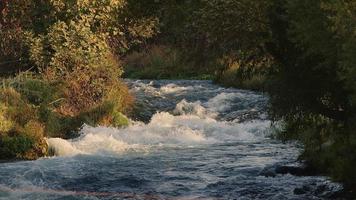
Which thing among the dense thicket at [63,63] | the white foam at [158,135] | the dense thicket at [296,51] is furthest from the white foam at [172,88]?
the dense thicket at [296,51]

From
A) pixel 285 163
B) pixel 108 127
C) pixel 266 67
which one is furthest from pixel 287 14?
pixel 108 127

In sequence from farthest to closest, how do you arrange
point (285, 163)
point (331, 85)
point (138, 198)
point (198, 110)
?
point (198, 110)
point (285, 163)
point (138, 198)
point (331, 85)

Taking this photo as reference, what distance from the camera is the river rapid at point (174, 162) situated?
1378cm

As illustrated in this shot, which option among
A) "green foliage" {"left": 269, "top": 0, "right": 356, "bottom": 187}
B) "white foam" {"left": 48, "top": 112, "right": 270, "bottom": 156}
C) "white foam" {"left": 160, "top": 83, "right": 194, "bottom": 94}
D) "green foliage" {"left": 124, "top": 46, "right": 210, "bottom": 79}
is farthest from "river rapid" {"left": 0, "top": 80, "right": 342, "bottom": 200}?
"green foliage" {"left": 124, "top": 46, "right": 210, "bottom": 79}

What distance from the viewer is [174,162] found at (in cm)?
1734

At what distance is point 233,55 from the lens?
13.6 metres

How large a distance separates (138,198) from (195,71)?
84.3 feet

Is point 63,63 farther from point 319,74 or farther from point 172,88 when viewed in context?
point 319,74

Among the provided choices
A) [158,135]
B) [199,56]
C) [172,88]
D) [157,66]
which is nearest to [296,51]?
[199,56]

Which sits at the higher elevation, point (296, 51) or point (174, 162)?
point (296, 51)

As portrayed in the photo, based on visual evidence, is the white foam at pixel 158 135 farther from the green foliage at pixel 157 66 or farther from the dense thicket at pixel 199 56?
the green foliage at pixel 157 66

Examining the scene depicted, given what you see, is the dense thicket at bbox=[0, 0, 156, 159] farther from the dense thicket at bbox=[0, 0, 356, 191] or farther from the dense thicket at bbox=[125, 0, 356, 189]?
the dense thicket at bbox=[125, 0, 356, 189]

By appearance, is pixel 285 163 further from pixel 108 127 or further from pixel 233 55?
pixel 108 127

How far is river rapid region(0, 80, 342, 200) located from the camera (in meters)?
13.8
